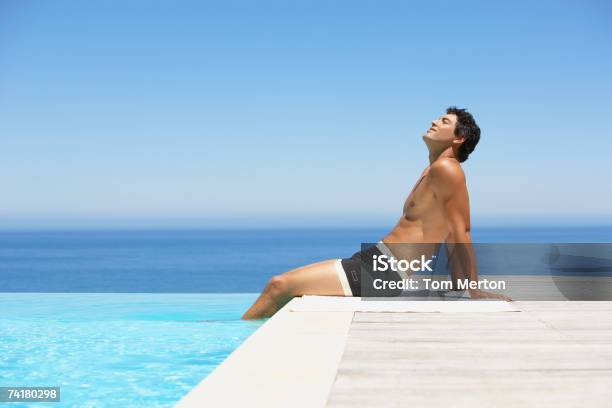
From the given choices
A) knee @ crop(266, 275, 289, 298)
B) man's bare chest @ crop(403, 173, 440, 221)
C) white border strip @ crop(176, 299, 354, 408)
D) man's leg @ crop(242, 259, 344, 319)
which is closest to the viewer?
white border strip @ crop(176, 299, 354, 408)

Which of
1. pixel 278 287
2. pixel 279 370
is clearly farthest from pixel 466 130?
pixel 279 370

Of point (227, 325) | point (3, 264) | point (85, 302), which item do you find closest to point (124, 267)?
point (3, 264)

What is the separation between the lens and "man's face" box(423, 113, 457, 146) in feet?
15.5

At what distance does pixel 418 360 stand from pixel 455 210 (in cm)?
183

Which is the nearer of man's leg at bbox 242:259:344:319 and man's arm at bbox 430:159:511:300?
man's arm at bbox 430:159:511:300

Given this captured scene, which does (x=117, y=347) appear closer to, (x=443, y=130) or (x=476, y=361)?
(x=443, y=130)

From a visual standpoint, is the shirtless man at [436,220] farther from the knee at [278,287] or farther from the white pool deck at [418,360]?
the white pool deck at [418,360]

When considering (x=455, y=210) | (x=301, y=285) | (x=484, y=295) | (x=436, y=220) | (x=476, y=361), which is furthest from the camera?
(x=301, y=285)

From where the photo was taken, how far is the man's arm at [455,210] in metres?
4.47

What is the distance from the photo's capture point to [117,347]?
480 cm

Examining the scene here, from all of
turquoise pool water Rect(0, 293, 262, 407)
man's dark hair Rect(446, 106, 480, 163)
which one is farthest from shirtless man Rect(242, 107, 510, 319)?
turquoise pool water Rect(0, 293, 262, 407)

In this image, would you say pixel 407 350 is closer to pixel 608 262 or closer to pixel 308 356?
pixel 308 356

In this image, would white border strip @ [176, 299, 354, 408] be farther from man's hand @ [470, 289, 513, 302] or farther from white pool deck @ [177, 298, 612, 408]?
man's hand @ [470, 289, 513, 302]

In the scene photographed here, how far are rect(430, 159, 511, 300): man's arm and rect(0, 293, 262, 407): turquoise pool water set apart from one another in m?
1.50
